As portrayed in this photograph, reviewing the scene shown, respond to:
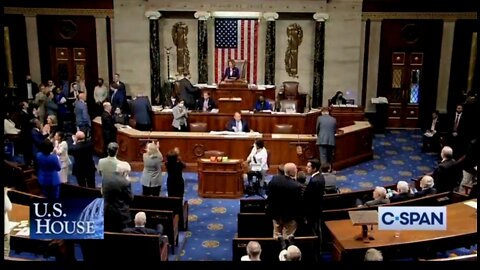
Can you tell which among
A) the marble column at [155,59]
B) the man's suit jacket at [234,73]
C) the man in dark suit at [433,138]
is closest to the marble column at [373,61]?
the man in dark suit at [433,138]

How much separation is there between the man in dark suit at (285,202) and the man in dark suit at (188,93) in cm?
762

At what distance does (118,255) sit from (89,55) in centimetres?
1088

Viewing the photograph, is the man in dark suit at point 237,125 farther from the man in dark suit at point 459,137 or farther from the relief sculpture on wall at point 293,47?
the relief sculpture on wall at point 293,47

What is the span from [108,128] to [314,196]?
5841 mm

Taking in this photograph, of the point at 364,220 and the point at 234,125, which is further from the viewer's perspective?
the point at 234,125

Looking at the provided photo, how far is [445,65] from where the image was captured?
16.5m

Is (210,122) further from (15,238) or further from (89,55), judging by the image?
(15,238)

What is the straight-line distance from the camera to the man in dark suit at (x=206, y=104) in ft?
46.6

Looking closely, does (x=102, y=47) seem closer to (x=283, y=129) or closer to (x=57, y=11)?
(x=57, y=11)

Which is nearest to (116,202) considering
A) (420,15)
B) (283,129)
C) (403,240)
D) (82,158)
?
(82,158)

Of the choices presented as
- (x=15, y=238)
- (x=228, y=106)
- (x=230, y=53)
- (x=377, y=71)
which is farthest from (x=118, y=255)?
(x=377, y=71)

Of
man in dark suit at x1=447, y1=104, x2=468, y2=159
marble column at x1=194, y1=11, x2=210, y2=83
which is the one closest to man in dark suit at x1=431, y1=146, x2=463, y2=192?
man in dark suit at x1=447, y1=104, x2=468, y2=159

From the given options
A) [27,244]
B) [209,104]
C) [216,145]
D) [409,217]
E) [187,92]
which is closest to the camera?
[409,217]

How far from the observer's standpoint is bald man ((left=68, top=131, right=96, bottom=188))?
31.9ft
